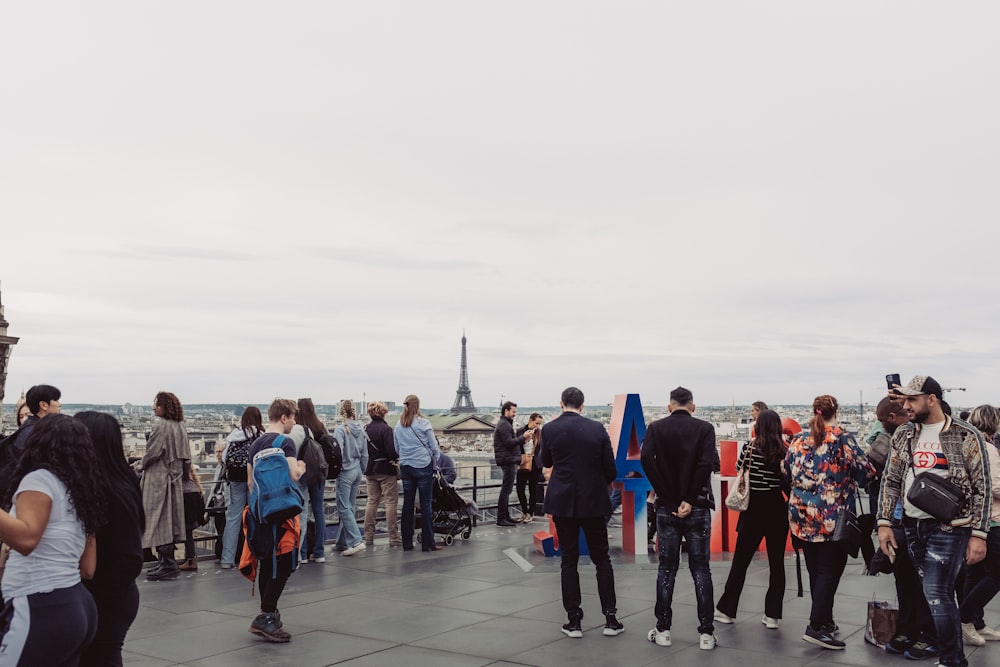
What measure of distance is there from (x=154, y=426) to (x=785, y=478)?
21.5ft

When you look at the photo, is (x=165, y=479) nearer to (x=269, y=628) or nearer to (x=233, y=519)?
(x=233, y=519)

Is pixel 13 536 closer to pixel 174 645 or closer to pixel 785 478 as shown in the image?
pixel 174 645

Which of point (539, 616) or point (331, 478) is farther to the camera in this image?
point (331, 478)

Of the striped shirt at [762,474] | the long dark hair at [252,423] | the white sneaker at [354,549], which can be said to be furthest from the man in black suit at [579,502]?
the white sneaker at [354,549]

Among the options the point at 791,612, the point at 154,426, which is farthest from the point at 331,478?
the point at 791,612

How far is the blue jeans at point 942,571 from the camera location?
223 inches

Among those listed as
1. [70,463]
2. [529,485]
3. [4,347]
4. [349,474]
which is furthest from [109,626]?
[4,347]

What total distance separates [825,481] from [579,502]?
1868 mm

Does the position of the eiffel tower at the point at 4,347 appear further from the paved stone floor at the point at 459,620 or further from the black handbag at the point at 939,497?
the black handbag at the point at 939,497

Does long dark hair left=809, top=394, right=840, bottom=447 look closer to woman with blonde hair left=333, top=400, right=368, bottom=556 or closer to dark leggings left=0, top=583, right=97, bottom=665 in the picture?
dark leggings left=0, top=583, right=97, bottom=665

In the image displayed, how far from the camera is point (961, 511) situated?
5590 mm

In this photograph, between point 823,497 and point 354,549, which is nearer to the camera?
point 823,497

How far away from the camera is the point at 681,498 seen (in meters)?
7.00

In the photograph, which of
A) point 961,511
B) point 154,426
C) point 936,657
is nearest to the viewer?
point 961,511
